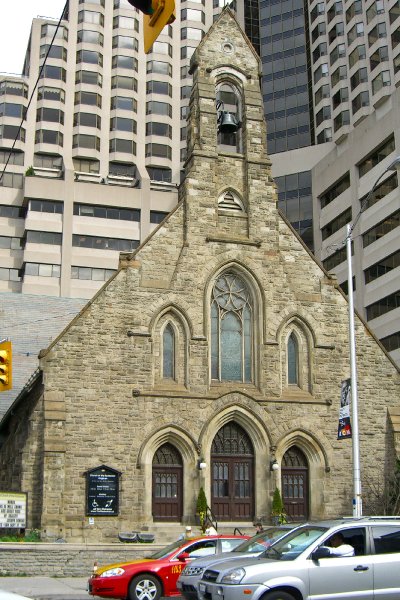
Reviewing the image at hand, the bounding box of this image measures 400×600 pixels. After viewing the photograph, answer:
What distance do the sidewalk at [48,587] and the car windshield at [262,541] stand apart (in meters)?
4.10

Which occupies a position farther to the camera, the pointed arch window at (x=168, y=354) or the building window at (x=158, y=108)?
the building window at (x=158, y=108)

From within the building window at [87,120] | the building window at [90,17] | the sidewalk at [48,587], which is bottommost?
the sidewalk at [48,587]

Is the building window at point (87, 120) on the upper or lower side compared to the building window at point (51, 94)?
lower

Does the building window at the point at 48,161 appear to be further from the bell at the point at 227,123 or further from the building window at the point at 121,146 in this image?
the bell at the point at 227,123

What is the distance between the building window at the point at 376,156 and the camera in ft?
197

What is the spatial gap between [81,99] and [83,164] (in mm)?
6354

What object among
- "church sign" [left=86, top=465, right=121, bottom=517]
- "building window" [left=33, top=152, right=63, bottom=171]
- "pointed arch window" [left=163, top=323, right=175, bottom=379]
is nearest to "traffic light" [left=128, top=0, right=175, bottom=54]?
"church sign" [left=86, top=465, right=121, bottom=517]

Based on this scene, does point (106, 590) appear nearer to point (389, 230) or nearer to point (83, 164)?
point (389, 230)

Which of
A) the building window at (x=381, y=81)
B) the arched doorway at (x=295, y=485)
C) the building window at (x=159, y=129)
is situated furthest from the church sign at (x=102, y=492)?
the building window at (x=159, y=129)

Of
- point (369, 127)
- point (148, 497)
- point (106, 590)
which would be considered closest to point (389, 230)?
point (369, 127)

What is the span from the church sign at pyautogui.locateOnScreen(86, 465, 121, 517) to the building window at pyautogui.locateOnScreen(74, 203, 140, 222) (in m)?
48.3

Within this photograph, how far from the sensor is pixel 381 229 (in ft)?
196

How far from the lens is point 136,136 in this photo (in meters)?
80.9

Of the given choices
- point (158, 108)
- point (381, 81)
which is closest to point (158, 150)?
point (158, 108)
